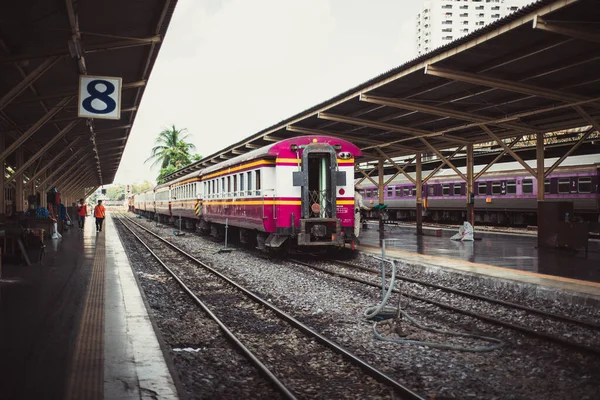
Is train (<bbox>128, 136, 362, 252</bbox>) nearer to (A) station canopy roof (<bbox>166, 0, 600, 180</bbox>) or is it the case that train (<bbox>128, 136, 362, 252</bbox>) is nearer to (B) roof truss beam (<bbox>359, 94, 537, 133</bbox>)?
(B) roof truss beam (<bbox>359, 94, 537, 133</bbox>)

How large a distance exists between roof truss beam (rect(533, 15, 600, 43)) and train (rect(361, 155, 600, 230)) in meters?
7.19

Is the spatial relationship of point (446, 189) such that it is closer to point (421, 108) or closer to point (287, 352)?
point (421, 108)

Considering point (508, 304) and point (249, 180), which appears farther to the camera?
point (249, 180)

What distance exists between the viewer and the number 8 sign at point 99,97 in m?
10.4

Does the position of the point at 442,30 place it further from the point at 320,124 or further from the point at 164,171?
the point at 320,124

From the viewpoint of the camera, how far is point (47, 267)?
1209cm

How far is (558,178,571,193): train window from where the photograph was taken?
2403cm

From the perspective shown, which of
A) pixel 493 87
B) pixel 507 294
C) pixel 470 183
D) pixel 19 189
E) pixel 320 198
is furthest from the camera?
pixel 470 183

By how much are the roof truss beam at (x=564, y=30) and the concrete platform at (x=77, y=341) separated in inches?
317

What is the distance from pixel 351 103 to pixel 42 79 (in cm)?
846

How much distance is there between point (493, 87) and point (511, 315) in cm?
672

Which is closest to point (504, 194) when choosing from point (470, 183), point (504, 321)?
point (470, 183)

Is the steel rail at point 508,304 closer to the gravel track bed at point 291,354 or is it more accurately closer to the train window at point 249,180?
the gravel track bed at point 291,354

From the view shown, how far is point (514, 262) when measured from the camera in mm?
12789
